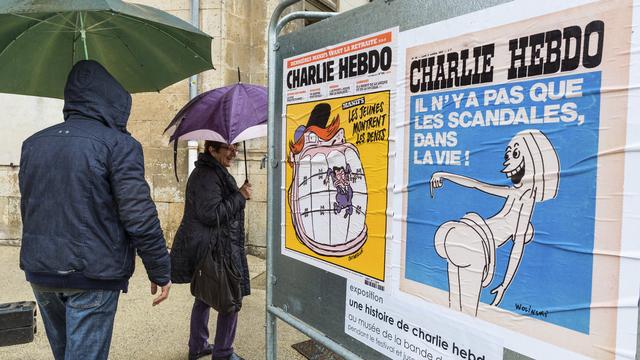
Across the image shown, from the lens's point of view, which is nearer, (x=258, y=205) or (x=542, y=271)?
(x=542, y=271)

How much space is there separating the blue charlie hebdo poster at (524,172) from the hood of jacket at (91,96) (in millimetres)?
1628

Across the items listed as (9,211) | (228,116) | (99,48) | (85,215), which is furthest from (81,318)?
(9,211)

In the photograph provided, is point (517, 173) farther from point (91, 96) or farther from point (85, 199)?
point (91, 96)

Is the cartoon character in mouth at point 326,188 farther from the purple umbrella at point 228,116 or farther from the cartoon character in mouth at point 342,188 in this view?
the purple umbrella at point 228,116

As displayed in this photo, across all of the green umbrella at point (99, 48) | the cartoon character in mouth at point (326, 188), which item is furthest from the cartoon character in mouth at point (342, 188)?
the green umbrella at point (99, 48)

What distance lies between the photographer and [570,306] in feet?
3.82

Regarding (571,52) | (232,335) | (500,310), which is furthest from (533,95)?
(232,335)

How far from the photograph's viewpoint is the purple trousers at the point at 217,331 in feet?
11.3

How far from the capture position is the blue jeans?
7.64 ft

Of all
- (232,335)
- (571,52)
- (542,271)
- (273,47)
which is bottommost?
(232,335)

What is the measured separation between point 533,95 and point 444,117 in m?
0.27

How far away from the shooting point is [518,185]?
1255 mm

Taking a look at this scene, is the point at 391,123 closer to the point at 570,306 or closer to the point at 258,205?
the point at 570,306

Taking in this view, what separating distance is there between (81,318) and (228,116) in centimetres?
141
